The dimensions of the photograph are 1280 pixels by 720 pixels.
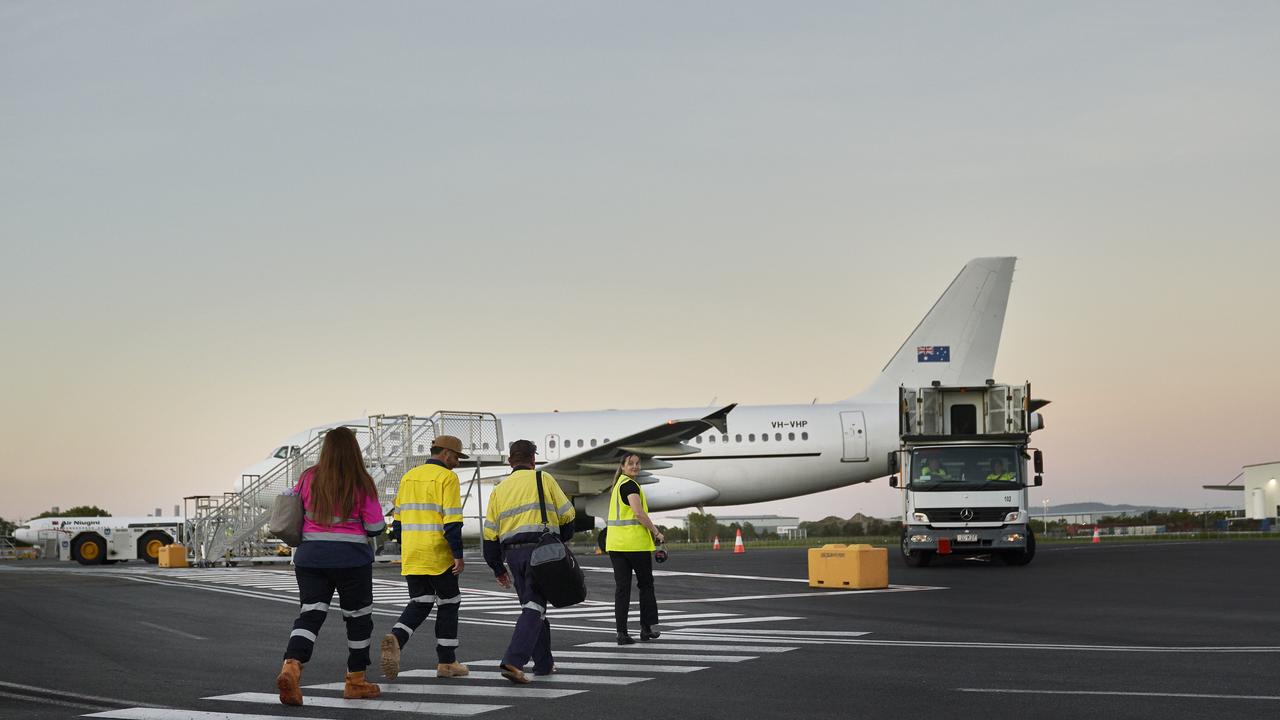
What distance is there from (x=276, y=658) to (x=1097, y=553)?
82.7 ft

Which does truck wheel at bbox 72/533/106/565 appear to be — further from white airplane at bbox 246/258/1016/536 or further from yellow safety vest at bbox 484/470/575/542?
yellow safety vest at bbox 484/470/575/542

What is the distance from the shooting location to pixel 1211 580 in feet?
69.9

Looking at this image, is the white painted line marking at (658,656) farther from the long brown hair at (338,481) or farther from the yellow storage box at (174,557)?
the yellow storage box at (174,557)

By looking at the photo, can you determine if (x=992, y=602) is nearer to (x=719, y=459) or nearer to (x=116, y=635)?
(x=116, y=635)

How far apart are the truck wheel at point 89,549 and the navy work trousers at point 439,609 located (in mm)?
37445

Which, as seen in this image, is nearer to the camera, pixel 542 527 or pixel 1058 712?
pixel 1058 712

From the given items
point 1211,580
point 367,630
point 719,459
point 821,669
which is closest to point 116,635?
point 367,630

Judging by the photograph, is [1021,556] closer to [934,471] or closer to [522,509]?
[934,471]

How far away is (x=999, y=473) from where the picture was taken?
25.0m

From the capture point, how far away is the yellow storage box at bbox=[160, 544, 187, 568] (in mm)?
33938

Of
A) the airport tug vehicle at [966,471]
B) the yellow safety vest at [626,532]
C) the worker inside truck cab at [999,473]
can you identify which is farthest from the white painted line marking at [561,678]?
the worker inside truck cab at [999,473]

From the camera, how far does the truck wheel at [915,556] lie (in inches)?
989

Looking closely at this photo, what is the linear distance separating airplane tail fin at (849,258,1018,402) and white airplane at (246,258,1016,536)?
0.03 metres

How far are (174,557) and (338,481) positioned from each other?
27511 millimetres
